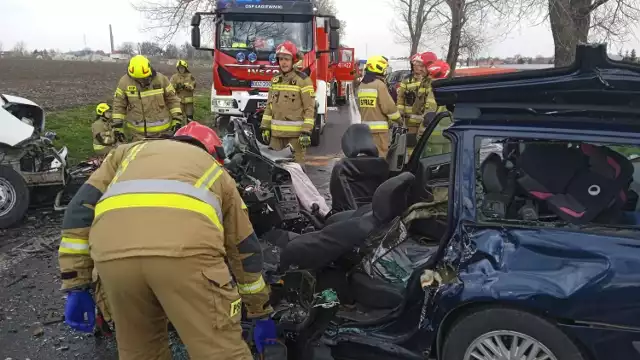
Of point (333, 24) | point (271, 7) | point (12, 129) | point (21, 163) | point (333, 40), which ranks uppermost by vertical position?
point (271, 7)

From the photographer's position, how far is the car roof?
235cm

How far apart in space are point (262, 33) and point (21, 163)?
218 inches

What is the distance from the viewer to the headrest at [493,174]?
8.86 ft

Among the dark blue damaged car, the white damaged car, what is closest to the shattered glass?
the dark blue damaged car

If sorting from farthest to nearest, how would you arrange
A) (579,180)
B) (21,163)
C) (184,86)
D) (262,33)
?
(184,86) → (262,33) → (21,163) → (579,180)

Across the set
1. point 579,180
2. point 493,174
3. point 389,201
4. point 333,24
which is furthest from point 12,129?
point 333,24

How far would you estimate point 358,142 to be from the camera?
13.9 feet

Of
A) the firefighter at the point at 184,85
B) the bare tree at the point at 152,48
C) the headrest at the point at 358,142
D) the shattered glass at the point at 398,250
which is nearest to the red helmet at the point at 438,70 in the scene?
the headrest at the point at 358,142

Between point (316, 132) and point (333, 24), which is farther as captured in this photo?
point (316, 132)

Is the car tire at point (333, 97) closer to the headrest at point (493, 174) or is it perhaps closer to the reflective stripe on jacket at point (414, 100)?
the reflective stripe on jacket at point (414, 100)

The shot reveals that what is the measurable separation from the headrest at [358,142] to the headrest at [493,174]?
5.23 feet

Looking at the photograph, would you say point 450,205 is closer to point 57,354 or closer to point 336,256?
point 336,256

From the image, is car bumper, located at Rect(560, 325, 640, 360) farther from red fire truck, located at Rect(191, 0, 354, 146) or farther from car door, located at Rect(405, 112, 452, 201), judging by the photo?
red fire truck, located at Rect(191, 0, 354, 146)

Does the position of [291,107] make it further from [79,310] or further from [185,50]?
[185,50]
